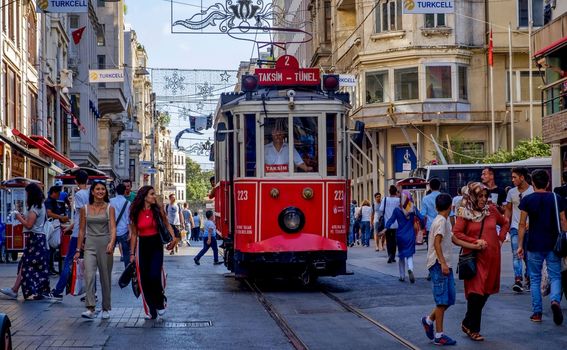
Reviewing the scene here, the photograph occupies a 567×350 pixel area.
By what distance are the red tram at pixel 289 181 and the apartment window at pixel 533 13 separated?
2806 cm

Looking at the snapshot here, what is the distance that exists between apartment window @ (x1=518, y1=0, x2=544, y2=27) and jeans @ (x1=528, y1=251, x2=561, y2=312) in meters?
32.6

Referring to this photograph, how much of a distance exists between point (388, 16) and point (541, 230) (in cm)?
3322

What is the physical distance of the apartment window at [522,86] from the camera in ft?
146

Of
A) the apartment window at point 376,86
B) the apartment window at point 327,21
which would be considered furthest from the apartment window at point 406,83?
the apartment window at point 327,21

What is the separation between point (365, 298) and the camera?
1573 centimetres

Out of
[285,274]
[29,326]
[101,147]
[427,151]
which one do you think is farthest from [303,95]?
[101,147]

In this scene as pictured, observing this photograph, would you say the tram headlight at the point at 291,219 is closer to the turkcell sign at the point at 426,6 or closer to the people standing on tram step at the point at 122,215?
the people standing on tram step at the point at 122,215

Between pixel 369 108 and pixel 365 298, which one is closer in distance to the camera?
pixel 365 298

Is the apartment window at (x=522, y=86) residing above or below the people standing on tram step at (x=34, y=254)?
above

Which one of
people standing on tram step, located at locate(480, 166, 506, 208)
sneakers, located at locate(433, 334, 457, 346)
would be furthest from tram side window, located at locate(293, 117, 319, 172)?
sneakers, located at locate(433, 334, 457, 346)

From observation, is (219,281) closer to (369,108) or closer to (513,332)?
(513,332)

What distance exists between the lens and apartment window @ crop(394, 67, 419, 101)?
144ft

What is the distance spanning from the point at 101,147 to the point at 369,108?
28.8m

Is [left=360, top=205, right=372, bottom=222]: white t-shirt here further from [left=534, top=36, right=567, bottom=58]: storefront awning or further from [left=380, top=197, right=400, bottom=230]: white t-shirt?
[left=380, top=197, right=400, bottom=230]: white t-shirt
